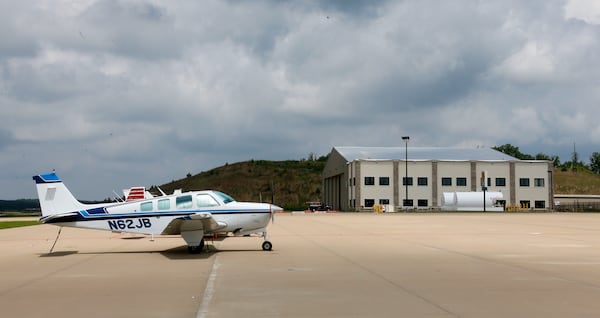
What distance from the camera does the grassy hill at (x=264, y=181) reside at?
126312 mm

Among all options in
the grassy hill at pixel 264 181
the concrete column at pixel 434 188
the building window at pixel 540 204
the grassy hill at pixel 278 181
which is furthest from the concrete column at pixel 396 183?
the grassy hill at pixel 264 181

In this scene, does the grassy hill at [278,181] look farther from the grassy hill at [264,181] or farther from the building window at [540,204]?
the building window at [540,204]

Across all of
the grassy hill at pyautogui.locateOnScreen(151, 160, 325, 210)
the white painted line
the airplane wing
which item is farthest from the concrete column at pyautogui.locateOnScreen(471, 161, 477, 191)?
the white painted line

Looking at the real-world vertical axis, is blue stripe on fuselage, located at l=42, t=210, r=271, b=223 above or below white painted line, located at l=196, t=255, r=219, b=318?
above

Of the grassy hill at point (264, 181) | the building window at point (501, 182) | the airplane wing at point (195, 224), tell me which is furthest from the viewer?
the grassy hill at point (264, 181)

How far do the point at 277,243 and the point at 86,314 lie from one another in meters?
13.9

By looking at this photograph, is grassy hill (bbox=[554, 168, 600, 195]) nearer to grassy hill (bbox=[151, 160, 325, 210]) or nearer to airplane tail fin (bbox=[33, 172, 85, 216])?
grassy hill (bbox=[151, 160, 325, 210])

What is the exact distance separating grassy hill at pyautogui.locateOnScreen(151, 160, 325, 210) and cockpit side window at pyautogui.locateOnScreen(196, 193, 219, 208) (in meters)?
101

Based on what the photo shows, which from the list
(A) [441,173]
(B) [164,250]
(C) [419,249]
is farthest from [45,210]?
(A) [441,173]

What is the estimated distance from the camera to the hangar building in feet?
255

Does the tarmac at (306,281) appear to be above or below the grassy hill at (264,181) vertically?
below

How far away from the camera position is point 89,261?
1652cm

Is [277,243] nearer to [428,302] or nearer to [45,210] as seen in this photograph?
[45,210]

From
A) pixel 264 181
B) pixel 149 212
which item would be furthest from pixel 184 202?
pixel 264 181
